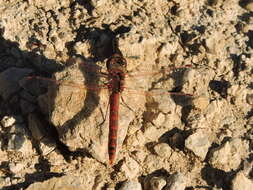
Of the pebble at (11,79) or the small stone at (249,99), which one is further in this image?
the small stone at (249,99)

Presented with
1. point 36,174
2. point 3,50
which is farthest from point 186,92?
point 3,50

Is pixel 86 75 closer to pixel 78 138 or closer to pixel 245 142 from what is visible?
pixel 78 138

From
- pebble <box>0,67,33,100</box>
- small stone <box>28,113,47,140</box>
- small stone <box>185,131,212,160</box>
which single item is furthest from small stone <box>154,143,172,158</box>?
pebble <box>0,67,33,100</box>

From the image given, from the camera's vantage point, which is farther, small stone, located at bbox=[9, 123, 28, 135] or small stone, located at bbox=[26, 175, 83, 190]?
small stone, located at bbox=[9, 123, 28, 135]

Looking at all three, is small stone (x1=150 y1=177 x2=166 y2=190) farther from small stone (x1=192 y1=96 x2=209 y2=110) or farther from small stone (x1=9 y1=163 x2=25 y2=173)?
small stone (x1=9 y1=163 x2=25 y2=173)

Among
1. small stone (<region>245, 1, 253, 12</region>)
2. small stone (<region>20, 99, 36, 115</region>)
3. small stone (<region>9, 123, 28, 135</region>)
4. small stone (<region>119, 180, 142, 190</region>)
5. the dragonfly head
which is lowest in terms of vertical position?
small stone (<region>119, 180, 142, 190</region>)

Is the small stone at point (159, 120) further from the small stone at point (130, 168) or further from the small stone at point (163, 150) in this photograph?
the small stone at point (130, 168)

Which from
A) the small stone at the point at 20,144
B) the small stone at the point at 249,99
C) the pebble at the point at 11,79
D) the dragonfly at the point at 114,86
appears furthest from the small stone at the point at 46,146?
the small stone at the point at 249,99
